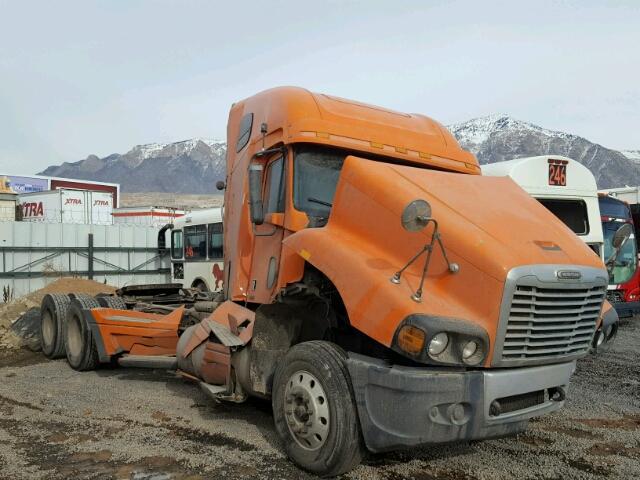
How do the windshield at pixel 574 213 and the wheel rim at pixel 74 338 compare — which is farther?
the windshield at pixel 574 213

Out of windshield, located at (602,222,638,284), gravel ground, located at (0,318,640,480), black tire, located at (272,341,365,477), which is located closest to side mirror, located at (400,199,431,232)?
black tire, located at (272,341,365,477)

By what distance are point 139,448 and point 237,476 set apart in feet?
3.42

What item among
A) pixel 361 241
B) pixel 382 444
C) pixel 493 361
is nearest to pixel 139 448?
pixel 382 444

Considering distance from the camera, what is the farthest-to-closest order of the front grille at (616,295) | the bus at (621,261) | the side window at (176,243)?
the side window at (176,243) < the bus at (621,261) < the front grille at (616,295)

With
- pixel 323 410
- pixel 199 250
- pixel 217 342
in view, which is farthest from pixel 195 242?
pixel 323 410

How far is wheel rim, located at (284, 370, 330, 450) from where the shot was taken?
3.98 metres

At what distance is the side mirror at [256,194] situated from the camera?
5051 millimetres

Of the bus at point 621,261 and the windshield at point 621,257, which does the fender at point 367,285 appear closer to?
the bus at point 621,261

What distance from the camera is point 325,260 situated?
402 centimetres

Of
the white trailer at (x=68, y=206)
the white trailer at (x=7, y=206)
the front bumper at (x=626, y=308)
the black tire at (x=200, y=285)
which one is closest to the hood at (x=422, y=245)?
the front bumper at (x=626, y=308)

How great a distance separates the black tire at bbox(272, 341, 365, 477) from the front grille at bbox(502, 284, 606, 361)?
106cm

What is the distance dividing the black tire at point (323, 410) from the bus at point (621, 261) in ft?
32.9

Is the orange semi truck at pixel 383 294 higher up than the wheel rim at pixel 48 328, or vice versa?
the orange semi truck at pixel 383 294

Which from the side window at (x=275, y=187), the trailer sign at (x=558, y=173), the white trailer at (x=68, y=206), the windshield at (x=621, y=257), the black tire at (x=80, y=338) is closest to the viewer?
the side window at (x=275, y=187)
